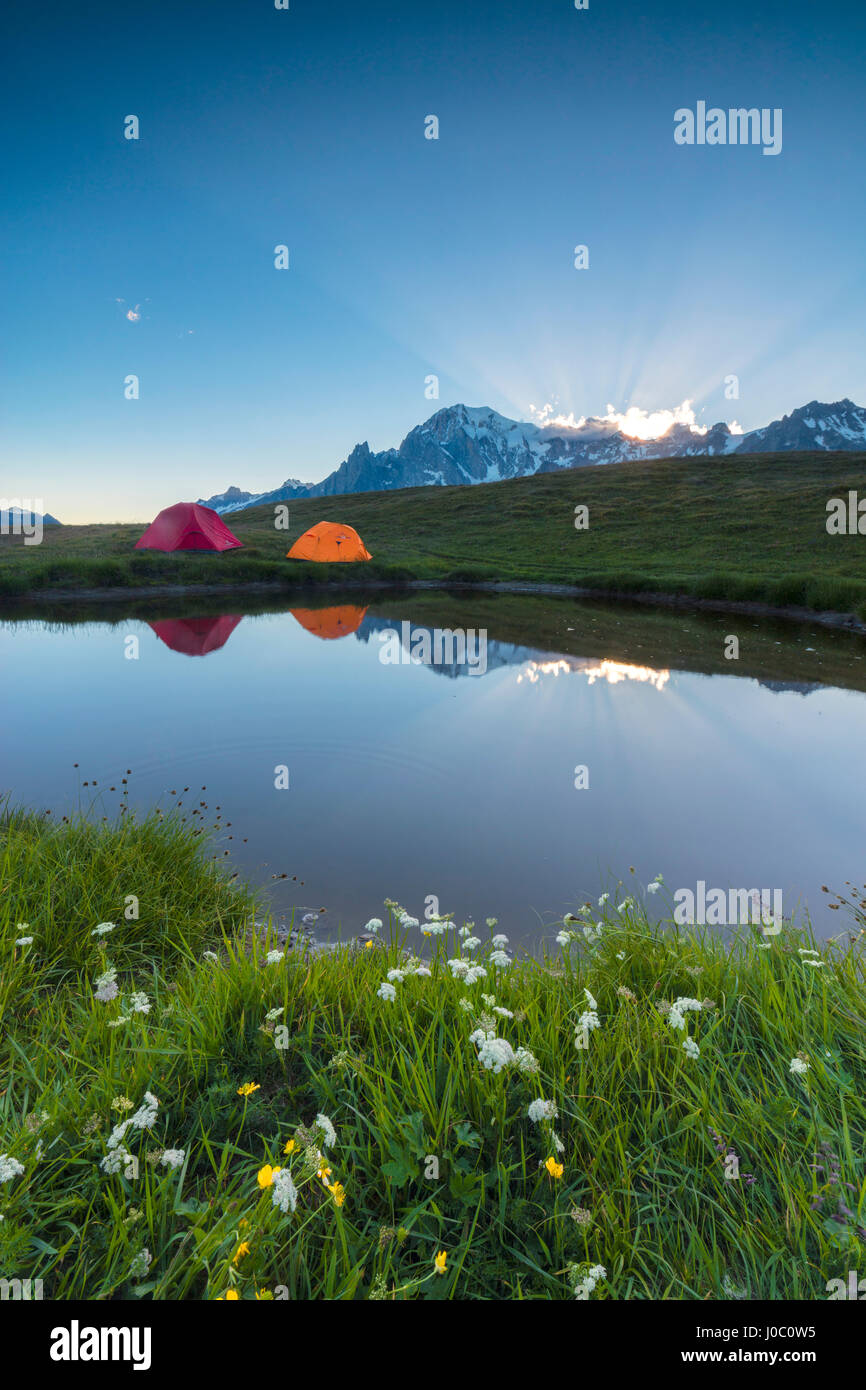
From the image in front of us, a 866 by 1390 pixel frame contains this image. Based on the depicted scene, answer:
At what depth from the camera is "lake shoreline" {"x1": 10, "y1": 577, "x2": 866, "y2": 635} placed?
27375mm

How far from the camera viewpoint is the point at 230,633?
79.0 ft

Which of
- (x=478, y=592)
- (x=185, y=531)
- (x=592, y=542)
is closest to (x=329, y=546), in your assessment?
(x=185, y=531)

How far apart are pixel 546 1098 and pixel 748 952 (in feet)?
6.39

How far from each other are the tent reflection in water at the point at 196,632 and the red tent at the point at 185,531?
1882cm

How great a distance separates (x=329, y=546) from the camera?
1848 inches

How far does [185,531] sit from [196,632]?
24.3m

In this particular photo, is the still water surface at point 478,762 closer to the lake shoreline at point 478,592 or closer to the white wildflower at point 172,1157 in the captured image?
the white wildflower at point 172,1157

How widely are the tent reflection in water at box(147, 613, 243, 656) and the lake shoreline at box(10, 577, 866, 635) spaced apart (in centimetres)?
904

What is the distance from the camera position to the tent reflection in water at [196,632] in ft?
69.8

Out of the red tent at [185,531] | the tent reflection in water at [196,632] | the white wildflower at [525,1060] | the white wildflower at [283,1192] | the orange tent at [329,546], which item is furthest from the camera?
the orange tent at [329,546]

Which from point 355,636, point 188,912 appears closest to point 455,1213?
point 188,912

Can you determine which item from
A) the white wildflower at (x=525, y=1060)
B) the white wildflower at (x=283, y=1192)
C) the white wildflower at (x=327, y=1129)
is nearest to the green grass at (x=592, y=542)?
the white wildflower at (x=525, y=1060)

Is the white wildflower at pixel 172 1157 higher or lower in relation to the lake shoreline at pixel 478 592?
lower
